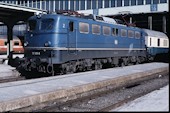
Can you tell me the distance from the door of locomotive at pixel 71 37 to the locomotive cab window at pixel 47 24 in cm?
94

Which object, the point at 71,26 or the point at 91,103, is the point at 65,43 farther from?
the point at 91,103

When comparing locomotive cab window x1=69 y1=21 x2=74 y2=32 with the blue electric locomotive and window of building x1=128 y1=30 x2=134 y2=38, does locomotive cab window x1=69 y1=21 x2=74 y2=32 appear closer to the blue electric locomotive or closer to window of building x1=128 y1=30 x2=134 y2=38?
the blue electric locomotive

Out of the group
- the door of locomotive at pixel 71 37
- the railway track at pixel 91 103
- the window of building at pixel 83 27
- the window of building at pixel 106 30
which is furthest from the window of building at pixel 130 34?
the railway track at pixel 91 103

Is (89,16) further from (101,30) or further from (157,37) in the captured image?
(157,37)

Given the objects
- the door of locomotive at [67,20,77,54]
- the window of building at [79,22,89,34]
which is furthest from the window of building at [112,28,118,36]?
the door of locomotive at [67,20,77,54]

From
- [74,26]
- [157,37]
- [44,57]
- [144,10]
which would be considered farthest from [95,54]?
[144,10]

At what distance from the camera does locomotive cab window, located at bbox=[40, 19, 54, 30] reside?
687 inches

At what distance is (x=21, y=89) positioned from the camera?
11.7 metres

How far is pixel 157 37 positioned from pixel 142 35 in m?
6.22

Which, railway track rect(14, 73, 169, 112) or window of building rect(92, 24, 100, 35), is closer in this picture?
railway track rect(14, 73, 169, 112)

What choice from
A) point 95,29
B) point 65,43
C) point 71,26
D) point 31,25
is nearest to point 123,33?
point 95,29

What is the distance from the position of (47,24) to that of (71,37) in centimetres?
140

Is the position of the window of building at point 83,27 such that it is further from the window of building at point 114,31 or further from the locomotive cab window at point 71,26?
the window of building at point 114,31

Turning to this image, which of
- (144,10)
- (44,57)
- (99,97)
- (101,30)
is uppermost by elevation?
(144,10)
